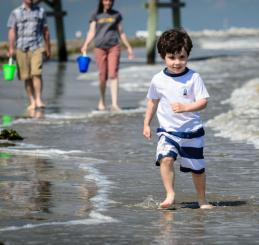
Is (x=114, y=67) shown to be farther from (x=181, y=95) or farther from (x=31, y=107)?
(x=181, y=95)

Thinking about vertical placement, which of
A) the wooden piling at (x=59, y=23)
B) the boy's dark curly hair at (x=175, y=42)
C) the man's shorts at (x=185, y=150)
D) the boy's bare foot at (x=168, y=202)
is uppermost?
the boy's dark curly hair at (x=175, y=42)

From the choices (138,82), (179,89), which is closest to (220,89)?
(138,82)

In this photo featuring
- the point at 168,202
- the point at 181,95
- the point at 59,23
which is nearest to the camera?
the point at 168,202

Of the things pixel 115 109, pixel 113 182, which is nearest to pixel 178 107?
pixel 113 182

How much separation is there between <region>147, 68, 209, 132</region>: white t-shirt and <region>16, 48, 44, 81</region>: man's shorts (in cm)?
929

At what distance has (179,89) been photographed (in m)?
8.20

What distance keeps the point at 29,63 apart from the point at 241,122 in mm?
4577

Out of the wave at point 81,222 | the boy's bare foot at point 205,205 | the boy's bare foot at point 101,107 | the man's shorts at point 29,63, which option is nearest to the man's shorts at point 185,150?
the boy's bare foot at point 205,205

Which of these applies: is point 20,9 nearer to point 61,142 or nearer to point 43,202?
point 61,142

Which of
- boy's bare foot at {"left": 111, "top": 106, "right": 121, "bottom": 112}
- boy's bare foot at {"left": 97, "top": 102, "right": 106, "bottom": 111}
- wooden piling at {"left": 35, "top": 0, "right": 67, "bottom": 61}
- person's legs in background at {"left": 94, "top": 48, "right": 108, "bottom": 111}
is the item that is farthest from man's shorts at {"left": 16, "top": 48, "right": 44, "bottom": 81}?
wooden piling at {"left": 35, "top": 0, "right": 67, "bottom": 61}

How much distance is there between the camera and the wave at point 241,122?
12977 millimetres

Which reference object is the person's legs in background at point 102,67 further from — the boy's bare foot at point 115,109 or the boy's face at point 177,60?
the boy's face at point 177,60

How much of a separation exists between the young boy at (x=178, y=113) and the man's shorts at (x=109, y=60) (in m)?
9.05

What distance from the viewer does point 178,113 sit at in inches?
322
